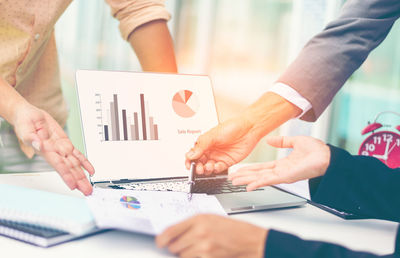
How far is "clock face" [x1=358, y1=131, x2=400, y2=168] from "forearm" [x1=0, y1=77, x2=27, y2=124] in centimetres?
100

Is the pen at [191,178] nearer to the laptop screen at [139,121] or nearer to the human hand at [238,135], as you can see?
the human hand at [238,135]

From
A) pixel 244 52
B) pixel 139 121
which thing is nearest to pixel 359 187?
pixel 139 121

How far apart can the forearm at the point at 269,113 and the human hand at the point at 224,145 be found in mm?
25

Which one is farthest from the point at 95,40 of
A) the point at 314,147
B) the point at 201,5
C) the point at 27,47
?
the point at 314,147

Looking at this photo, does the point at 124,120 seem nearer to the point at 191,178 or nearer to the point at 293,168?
the point at 191,178

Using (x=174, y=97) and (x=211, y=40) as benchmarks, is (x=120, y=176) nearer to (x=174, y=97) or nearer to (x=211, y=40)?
(x=174, y=97)

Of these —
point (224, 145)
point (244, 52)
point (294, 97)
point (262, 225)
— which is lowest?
point (262, 225)

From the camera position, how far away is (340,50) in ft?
3.46

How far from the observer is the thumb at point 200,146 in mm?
865

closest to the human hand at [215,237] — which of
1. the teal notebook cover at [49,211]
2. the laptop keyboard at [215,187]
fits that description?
the teal notebook cover at [49,211]

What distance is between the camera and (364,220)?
2.77ft

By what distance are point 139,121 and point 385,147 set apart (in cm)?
76

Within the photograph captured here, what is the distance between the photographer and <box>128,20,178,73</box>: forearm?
1276 millimetres

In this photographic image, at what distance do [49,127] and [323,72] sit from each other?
0.74 meters
